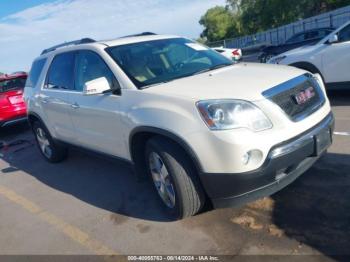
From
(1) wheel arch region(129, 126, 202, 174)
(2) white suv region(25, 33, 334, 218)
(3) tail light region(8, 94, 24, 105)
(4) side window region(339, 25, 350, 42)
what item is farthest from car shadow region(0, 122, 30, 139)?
(4) side window region(339, 25, 350, 42)

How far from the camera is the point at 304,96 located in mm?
3684

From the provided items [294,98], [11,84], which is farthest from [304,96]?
[11,84]

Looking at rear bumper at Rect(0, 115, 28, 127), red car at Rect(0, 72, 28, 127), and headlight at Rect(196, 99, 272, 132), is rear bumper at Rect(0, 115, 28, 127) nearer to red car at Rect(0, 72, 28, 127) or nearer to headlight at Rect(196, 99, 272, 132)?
red car at Rect(0, 72, 28, 127)

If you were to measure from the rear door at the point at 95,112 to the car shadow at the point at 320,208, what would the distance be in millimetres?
1849

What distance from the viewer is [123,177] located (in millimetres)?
5484

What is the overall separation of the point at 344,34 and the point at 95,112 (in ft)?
16.8

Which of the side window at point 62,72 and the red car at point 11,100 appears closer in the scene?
the side window at point 62,72

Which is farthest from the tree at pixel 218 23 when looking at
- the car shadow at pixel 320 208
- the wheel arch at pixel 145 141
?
the wheel arch at pixel 145 141

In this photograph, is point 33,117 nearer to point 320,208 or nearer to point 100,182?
point 100,182

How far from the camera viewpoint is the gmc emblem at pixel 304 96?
3574 mm

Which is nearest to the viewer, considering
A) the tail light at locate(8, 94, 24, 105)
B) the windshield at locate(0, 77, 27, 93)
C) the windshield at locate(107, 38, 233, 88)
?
the windshield at locate(107, 38, 233, 88)

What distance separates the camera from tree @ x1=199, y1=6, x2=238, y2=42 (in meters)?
102

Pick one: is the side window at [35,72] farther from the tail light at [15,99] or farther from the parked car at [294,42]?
the parked car at [294,42]

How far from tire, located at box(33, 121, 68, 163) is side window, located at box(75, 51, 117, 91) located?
1.65 metres
